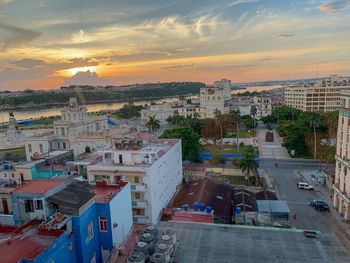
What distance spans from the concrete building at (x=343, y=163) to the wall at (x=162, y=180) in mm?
17916

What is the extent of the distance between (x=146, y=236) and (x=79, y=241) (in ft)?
12.6

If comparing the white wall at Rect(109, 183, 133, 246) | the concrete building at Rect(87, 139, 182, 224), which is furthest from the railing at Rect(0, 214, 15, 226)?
the concrete building at Rect(87, 139, 182, 224)

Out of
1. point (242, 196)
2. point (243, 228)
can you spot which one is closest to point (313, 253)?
point (243, 228)

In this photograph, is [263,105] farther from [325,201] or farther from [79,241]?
[79,241]

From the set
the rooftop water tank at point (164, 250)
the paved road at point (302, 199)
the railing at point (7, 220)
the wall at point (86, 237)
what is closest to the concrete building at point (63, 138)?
the railing at point (7, 220)

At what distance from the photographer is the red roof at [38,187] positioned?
55.6 feet

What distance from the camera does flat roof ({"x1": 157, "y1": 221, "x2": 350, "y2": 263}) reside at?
1538 centimetres

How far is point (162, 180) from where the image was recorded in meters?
30.9

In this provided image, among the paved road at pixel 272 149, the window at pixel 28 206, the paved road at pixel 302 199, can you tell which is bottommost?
the paved road at pixel 302 199

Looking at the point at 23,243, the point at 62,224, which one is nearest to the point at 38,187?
the point at 62,224

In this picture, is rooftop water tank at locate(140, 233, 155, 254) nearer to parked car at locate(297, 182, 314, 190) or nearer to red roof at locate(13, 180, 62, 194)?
red roof at locate(13, 180, 62, 194)

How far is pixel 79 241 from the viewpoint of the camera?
1598cm

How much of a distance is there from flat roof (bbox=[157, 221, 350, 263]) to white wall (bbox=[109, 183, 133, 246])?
2.80 metres

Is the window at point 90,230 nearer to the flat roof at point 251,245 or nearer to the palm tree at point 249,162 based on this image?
the flat roof at point 251,245
